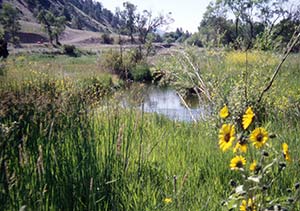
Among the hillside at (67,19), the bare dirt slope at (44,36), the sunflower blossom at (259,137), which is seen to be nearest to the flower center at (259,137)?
the sunflower blossom at (259,137)

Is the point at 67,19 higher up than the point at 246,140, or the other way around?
the point at 246,140

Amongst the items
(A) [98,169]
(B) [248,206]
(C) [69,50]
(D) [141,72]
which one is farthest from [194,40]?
(C) [69,50]

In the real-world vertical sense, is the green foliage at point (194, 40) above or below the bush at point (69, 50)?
above

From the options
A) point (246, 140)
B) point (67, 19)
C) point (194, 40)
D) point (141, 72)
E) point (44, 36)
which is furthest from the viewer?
point (67, 19)

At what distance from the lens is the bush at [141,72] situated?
17656 mm

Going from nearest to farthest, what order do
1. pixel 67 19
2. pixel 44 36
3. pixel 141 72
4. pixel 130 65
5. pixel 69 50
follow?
pixel 130 65
pixel 141 72
pixel 69 50
pixel 44 36
pixel 67 19

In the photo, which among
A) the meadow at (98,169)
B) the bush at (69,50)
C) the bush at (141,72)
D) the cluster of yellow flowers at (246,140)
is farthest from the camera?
the bush at (69,50)

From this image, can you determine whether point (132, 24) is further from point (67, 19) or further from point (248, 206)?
point (67, 19)

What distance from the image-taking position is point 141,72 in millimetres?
18031

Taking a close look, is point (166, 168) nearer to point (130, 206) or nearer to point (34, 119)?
point (130, 206)

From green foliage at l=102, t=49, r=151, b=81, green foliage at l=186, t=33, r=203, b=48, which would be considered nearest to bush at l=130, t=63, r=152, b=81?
green foliage at l=102, t=49, r=151, b=81

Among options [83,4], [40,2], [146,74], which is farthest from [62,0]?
[146,74]

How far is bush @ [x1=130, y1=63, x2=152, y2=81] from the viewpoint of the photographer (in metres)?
17.7

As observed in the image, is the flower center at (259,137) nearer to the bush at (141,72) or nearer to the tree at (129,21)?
the tree at (129,21)
